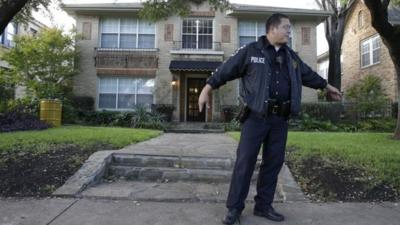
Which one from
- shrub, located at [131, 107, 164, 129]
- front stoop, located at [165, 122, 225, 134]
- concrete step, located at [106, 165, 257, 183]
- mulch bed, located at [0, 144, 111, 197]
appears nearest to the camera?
mulch bed, located at [0, 144, 111, 197]

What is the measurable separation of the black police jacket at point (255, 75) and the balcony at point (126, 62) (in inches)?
599

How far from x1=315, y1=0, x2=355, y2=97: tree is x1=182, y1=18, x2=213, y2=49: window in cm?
735

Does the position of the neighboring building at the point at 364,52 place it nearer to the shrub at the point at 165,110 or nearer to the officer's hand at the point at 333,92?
the shrub at the point at 165,110

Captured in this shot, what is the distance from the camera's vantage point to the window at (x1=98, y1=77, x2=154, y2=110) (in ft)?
62.0

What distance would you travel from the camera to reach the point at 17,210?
3.94 metres

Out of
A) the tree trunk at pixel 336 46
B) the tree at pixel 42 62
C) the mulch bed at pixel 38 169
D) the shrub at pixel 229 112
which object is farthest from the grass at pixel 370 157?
the tree trunk at pixel 336 46

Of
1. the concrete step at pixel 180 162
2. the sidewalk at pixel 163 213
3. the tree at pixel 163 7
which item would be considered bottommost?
the sidewalk at pixel 163 213

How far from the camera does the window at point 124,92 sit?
62.0 ft

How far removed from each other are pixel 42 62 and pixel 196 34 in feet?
24.0

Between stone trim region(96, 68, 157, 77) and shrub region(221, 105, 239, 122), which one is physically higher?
stone trim region(96, 68, 157, 77)

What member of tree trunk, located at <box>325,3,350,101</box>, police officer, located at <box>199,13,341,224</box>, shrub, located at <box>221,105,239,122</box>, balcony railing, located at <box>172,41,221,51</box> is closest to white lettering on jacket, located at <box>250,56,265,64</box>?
police officer, located at <box>199,13,341,224</box>

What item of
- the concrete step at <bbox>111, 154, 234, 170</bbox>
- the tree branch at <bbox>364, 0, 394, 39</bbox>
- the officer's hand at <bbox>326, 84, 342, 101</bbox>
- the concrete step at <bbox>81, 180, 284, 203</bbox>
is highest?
the tree branch at <bbox>364, 0, 394, 39</bbox>

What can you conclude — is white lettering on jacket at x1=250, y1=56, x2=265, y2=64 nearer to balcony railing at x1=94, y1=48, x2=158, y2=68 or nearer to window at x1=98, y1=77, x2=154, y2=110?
window at x1=98, y1=77, x2=154, y2=110

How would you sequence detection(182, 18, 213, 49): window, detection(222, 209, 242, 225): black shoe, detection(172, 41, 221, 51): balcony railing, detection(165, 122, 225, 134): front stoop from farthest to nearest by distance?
detection(182, 18, 213, 49): window
detection(172, 41, 221, 51): balcony railing
detection(165, 122, 225, 134): front stoop
detection(222, 209, 242, 225): black shoe
